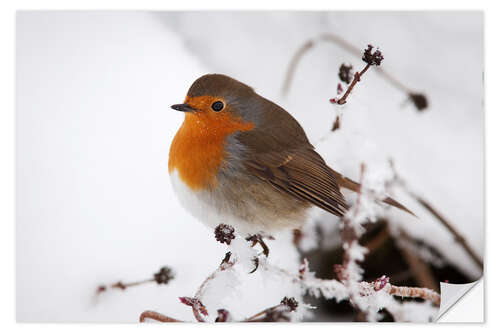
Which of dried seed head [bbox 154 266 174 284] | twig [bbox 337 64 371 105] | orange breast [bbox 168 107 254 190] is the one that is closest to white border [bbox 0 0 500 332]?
dried seed head [bbox 154 266 174 284]

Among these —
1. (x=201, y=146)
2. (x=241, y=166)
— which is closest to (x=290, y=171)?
Result: (x=241, y=166)

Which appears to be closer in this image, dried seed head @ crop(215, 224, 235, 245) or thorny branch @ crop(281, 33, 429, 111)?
dried seed head @ crop(215, 224, 235, 245)

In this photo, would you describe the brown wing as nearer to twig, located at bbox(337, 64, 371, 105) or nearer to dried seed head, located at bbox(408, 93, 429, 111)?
twig, located at bbox(337, 64, 371, 105)

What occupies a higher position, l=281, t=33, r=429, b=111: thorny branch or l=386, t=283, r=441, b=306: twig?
l=281, t=33, r=429, b=111: thorny branch

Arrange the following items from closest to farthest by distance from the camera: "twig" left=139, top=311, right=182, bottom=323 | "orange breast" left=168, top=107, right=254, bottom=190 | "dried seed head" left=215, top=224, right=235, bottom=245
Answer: "dried seed head" left=215, top=224, right=235, bottom=245 → "orange breast" left=168, top=107, right=254, bottom=190 → "twig" left=139, top=311, right=182, bottom=323

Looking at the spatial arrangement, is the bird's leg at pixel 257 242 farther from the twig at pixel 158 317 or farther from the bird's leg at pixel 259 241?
the twig at pixel 158 317

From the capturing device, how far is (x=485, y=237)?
1.57 metres

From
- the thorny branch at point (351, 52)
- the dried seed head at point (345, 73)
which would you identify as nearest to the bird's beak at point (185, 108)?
the thorny branch at point (351, 52)

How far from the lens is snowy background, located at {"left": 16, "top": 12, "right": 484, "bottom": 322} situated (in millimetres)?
1491

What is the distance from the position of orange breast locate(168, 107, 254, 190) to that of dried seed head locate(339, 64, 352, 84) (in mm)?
319

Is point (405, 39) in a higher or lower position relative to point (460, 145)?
higher

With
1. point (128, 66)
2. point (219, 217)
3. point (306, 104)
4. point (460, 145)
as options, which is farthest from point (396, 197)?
point (128, 66)
